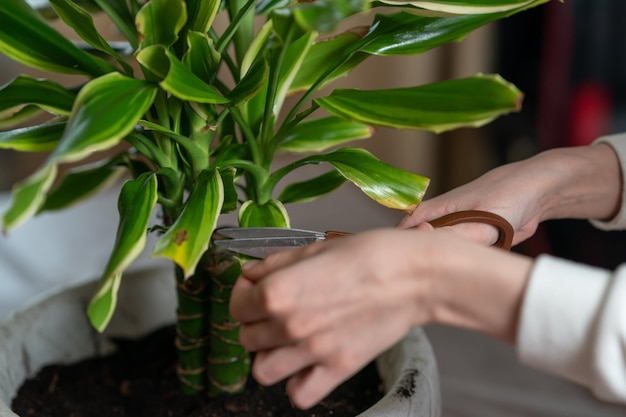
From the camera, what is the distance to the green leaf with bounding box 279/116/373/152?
707 millimetres

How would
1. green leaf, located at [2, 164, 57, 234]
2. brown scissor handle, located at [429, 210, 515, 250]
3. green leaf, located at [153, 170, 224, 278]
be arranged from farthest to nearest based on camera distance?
brown scissor handle, located at [429, 210, 515, 250] → green leaf, located at [153, 170, 224, 278] → green leaf, located at [2, 164, 57, 234]

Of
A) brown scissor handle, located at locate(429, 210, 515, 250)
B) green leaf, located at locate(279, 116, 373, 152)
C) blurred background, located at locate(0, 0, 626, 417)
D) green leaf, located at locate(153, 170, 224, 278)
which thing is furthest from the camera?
blurred background, located at locate(0, 0, 626, 417)

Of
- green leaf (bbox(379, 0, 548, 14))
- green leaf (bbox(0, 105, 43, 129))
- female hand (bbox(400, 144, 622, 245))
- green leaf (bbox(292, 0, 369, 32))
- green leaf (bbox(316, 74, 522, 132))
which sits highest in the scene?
green leaf (bbox(292, 0, 369, 32))

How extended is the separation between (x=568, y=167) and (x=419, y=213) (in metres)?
0.19

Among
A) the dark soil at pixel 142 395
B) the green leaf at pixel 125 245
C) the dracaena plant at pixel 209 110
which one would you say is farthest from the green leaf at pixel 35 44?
the dark soil at pixel 142 395

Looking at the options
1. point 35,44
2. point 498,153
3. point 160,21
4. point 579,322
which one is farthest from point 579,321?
point 498,153

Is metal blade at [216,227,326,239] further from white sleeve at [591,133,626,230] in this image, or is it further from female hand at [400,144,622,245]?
white sleeve at [591,133,626,230]

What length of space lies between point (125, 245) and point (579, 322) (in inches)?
11.8

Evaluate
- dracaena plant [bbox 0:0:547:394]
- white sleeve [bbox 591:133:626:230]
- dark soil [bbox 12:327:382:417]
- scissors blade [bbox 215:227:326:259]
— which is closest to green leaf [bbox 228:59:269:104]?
dracaena plant [bbox 0:0:547:394]

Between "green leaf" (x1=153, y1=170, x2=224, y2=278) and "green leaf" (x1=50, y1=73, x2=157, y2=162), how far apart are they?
0.08 meters

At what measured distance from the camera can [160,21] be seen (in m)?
0.52

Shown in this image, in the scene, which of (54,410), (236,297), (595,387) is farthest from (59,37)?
(595,387)

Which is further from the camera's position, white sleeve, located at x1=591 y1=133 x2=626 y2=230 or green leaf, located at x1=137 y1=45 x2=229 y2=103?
white sleeve, located at x1=591 y1=133 x2=626 y2=230

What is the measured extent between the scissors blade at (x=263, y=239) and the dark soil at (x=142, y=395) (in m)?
0.20
